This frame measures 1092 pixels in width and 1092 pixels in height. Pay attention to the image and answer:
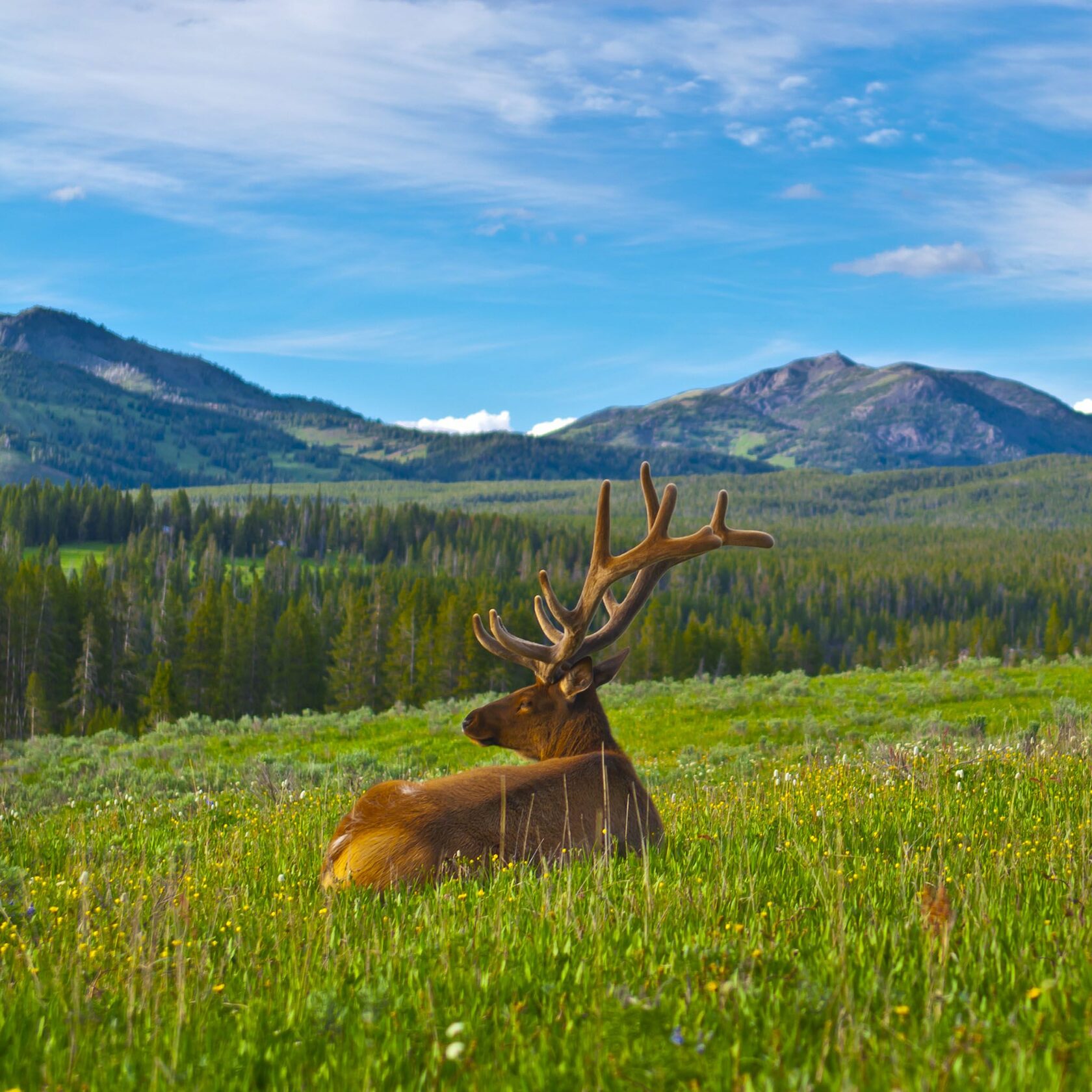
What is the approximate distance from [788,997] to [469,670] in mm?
82775

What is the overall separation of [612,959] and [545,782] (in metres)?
2.89

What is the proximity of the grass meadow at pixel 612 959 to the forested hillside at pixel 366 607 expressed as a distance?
98.9ft

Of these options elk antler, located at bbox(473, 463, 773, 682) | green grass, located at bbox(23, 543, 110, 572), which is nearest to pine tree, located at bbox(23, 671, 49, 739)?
green grass, located at bbox(23, 543, 110, 572)

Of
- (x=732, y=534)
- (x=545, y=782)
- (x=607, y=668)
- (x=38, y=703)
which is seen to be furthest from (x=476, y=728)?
(x=38, y=703)

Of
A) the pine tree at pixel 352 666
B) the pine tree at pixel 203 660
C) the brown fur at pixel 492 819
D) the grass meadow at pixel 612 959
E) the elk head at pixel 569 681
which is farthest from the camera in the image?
the pine tree at pixel 352 666

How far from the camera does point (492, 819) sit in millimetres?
6266

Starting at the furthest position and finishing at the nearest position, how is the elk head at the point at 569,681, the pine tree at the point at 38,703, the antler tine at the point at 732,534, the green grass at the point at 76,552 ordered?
1. the green grass at the point at 76,552
2. the pine tree at the point at 38,703
3. the antler tine at the point at 732,534
4. the elk head at the point at 569,681

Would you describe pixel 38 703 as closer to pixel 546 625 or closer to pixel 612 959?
pixel 546 625

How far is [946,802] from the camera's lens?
7.32m

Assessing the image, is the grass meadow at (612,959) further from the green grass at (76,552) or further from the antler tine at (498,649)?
the green grass at (76,552)

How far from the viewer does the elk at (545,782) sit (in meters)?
6.02

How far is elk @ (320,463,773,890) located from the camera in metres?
6.02

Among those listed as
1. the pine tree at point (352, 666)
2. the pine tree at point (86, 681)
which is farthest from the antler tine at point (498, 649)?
the pine tree at point (352, 666)

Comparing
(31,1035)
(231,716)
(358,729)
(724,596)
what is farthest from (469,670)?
(31,1035)
